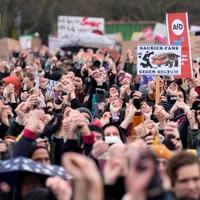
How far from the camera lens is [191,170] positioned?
6922 millimetres

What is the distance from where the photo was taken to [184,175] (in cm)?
691

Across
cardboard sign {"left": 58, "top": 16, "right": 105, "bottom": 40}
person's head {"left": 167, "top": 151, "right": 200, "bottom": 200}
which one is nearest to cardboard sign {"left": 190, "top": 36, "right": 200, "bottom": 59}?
cardboard sign {"left": 58, "top": 16, "right": 105, "bottom": 40}

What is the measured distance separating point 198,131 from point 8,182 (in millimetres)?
3818

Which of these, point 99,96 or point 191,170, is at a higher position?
point 99,96

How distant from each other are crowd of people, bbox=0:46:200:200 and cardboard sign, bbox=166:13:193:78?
44cm

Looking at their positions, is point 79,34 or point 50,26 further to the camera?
point 50,26

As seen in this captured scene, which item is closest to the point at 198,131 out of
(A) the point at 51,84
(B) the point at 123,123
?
(B) the point at 123,123

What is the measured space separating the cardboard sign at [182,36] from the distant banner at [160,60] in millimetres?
1086

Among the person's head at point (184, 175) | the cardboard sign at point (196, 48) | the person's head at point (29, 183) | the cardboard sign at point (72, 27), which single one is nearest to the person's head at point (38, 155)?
the person's head at point (29, 183)

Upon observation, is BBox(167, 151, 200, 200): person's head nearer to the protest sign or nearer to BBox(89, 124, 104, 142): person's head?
BBox(89, 124, 104, 142): person's head

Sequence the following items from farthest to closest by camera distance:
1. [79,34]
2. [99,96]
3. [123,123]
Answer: [79,34] → [99,96] → [123,123]

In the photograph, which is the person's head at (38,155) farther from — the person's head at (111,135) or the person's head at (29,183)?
the person's head at (111,135)

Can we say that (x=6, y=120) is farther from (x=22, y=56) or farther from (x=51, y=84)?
(x=22, y=56)

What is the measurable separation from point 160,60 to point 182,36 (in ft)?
8.51
